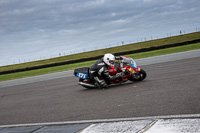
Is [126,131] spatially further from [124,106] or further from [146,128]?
[124,106]

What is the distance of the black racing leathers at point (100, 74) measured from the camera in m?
9.75

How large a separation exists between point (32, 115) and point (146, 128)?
375 cm

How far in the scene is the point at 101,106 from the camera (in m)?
6.52

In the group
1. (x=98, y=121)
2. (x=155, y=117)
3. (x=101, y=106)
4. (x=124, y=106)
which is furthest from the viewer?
(x=101, y=106)

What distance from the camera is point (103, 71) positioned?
9.74 meters

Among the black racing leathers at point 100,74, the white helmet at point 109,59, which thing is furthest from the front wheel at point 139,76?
the white helmet at point 109,59

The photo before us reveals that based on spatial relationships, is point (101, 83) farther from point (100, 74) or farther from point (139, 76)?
point (139, 76)

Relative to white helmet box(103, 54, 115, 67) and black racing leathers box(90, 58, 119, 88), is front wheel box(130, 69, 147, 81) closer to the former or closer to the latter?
black racing leathers box(90, 58, 119, 88)

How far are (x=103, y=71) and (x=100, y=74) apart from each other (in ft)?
0.60

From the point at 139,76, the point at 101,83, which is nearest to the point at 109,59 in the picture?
the point at 101,83

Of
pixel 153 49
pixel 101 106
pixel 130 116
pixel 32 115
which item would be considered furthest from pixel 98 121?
pixel 153 49

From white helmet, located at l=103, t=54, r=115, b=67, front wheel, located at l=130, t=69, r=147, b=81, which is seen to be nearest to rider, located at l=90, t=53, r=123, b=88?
white helmet, located at l=103, t=54, r=115, b=67

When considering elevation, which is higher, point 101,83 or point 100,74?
point 100,74

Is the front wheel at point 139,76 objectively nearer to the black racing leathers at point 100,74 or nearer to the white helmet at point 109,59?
the black racing leathers at point 100,74
